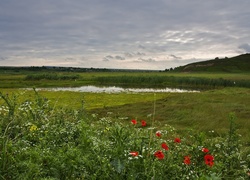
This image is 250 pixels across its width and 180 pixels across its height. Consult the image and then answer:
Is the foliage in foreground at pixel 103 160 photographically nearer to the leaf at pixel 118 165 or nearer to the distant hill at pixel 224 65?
the leaf at pixel 118 165

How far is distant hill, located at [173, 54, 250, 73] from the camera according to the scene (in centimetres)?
13675

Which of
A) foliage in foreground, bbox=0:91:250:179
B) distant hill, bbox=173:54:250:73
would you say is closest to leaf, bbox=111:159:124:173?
foliage in foreground, bbox=0:91:250:179

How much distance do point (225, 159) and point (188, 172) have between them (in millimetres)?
997

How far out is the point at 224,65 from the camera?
143m

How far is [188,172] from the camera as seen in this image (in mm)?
3238

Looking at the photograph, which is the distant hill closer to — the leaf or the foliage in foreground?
the foliage in foreground

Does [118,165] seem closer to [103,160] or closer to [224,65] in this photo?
[103,160]

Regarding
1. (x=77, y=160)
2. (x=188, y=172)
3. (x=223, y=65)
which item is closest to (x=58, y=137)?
(x=77, y=160)

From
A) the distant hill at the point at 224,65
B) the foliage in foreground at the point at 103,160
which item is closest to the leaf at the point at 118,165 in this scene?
the foliage in foreground at the point at 103,160

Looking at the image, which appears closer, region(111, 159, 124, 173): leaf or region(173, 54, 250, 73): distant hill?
region(111, 159, 124, 173): leaf

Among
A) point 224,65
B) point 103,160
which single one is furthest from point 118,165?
point 224,65

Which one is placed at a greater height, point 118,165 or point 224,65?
point 224,65

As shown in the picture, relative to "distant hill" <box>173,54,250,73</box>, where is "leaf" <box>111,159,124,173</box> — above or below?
below

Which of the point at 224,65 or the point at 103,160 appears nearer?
the point at 103,160
